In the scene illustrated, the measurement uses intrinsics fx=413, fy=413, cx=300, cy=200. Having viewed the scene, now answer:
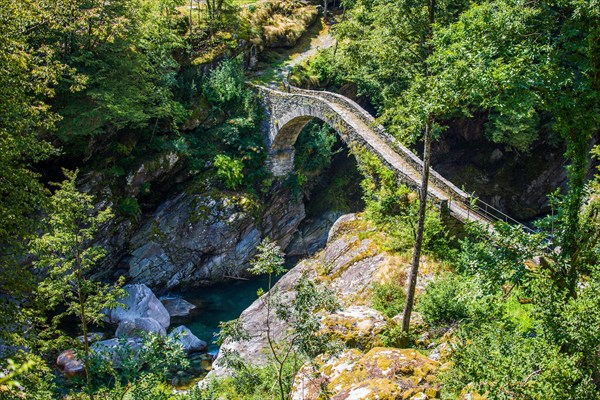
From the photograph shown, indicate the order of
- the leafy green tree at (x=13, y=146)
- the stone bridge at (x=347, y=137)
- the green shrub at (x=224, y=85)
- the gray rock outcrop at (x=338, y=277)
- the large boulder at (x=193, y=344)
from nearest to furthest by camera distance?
the leafy green tree at (x=13, y=146)
the gray rock outcrop at (x=338, y=277)
the stone bridge at (x=347, y=137)
the large boulder at (x=193, y=344)
the green shrub at (x=224, y=85)

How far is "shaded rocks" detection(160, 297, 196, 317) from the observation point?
2017 cm

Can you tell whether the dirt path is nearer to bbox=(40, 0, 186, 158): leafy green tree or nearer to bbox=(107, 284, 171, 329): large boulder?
bbox=(40, 0, 186, 158): leafy green tree

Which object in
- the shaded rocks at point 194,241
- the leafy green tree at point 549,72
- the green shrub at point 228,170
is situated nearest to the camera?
the leafy green tree at point 549,72

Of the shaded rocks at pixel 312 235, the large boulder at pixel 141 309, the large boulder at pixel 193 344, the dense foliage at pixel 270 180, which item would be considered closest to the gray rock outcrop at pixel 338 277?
the dense foliage at pixel 270 180

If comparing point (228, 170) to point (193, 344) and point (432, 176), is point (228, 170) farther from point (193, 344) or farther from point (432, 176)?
point (432, 176)

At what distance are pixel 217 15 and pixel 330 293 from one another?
78.5ft

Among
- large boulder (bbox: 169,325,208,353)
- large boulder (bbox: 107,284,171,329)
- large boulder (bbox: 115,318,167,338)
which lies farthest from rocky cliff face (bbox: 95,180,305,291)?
large boulder (bbox: 169,325,208,353)

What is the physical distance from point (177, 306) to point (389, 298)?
1224 centimetres

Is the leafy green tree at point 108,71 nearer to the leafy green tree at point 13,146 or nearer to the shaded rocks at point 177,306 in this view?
the leafy green tree at point 13,146

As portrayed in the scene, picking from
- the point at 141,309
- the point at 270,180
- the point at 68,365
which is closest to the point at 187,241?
the point at 141,309

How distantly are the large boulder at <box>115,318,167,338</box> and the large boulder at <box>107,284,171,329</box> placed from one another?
262 millimetres

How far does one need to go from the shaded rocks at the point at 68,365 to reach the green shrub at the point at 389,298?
1151 cm

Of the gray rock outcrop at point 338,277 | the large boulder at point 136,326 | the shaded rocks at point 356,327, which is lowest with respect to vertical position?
the large boulder at point 136,326

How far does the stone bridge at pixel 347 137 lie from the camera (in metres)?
14.6
